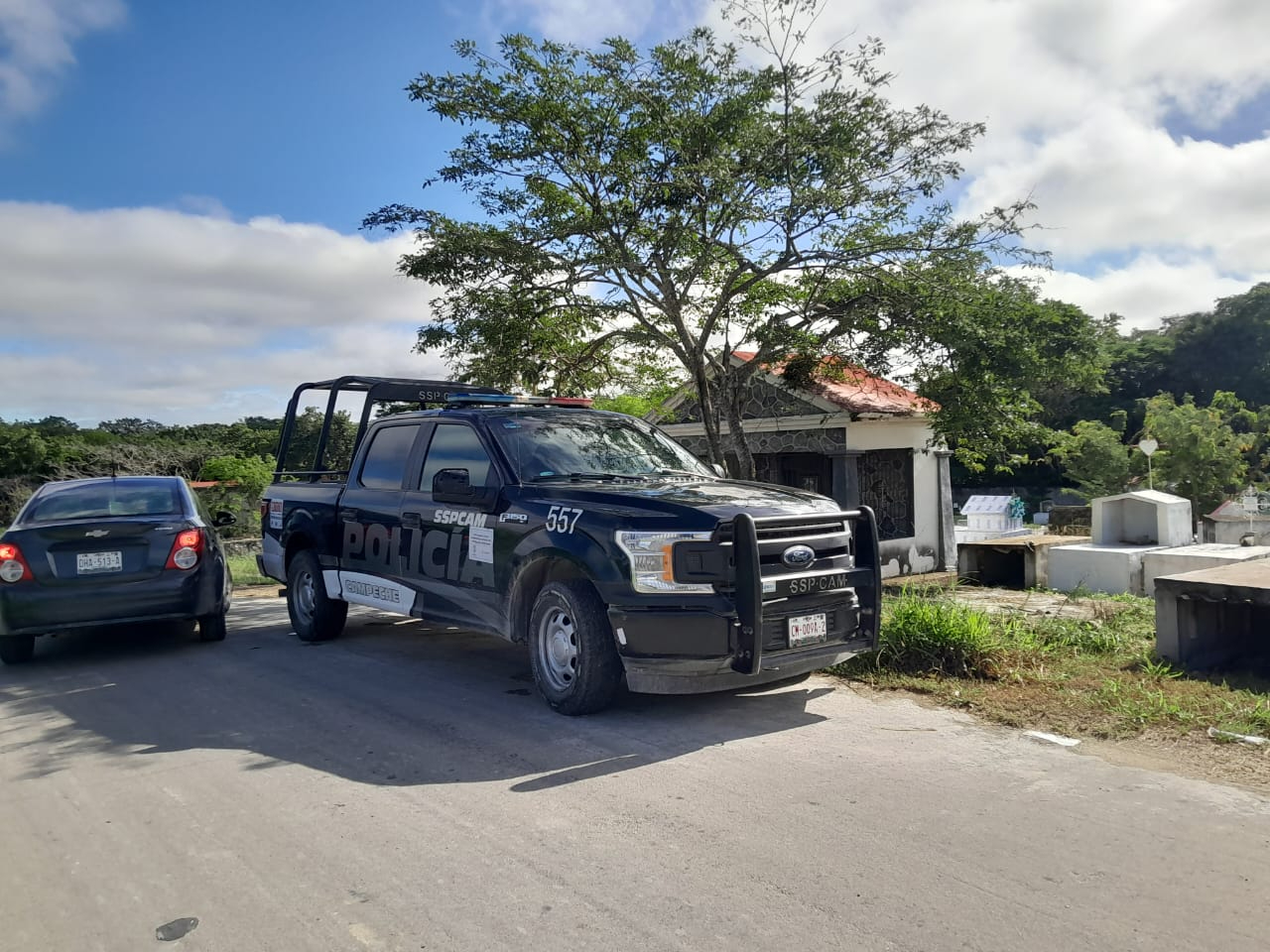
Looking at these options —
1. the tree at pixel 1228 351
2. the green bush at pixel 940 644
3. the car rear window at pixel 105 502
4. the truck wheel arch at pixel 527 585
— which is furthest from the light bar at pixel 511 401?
the tree at pixel 1228 351

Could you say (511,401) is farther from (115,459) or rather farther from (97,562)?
(115,459)

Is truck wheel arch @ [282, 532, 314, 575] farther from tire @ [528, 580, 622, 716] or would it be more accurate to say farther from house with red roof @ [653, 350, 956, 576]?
house with red roof @ [653, 350, 956, 576]

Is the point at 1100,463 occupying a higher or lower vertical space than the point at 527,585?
higher

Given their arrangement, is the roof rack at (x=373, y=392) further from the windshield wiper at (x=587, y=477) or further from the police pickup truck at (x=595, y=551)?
the windshield wiper at (x=587, y=477)

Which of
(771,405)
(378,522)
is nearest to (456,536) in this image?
(378,522)

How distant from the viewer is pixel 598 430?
730cm

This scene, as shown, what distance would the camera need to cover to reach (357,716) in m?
5.96

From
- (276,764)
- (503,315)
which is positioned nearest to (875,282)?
(503,315)

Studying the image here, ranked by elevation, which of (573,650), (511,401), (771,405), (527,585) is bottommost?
(573,650)

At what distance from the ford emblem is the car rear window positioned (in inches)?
223

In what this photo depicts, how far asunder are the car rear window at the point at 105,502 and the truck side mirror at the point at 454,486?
10.8 feet

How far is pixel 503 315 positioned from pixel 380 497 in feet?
18.2

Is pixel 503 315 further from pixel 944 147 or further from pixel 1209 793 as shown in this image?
pixel 1209 793

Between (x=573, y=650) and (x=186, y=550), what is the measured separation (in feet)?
13.6
